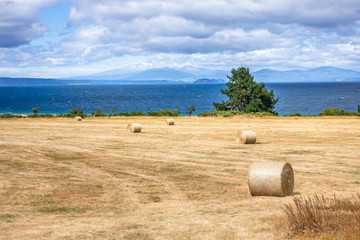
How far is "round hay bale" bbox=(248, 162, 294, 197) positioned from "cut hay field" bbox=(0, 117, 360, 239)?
0.31m

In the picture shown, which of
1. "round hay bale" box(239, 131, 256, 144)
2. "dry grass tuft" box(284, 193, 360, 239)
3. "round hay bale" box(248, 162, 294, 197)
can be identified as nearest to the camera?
"dry grass tuft" box(284, 193, 360, 239)

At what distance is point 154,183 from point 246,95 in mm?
51799

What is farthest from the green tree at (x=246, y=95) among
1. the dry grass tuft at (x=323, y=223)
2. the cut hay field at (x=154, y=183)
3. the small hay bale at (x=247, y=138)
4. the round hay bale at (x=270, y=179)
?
the dry grass tuft at (x=323, y=223)

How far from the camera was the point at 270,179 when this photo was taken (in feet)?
44.8

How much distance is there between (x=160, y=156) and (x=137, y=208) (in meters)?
10.2

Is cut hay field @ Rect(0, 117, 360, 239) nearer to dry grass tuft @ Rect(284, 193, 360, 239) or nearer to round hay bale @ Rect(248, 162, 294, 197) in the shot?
round hay bale @ Rect(248, 162, 294, 197)

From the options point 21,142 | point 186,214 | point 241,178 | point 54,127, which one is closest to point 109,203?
point 186,214

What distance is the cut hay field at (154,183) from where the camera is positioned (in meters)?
10.9

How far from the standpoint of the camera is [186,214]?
12297mm

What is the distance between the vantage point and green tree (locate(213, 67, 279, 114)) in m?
65.6

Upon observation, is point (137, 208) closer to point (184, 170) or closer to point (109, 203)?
point (109, 203)

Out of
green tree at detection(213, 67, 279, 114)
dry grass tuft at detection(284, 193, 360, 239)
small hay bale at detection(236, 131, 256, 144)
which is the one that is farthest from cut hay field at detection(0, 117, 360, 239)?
green tree at detection(213, 67, 279, 114)

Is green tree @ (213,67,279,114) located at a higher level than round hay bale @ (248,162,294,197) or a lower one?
higher

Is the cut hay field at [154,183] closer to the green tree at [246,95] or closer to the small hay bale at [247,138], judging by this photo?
the small hay bale at [247,138]
